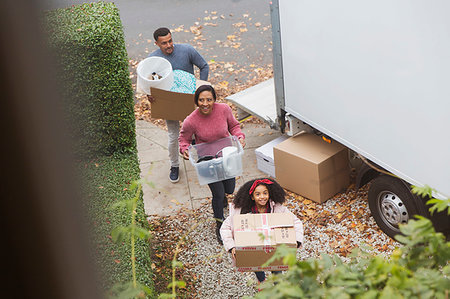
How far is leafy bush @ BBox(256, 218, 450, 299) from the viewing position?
4.34 feet

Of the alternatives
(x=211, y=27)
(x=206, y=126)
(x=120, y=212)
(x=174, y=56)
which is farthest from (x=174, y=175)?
(x=211, y=27)

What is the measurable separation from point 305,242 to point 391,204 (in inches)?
38.7

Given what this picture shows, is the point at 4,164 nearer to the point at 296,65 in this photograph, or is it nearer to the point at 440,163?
the point at 440,163

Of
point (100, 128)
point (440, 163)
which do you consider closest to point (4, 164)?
point (440, 163)

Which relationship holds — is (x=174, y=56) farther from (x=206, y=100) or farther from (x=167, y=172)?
(x=167, y=172)

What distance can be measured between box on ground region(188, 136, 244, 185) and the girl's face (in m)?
0.89

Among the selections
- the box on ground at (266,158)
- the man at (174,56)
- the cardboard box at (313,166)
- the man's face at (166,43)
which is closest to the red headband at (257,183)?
the cardboard box at (313,166)

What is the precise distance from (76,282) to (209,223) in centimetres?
554

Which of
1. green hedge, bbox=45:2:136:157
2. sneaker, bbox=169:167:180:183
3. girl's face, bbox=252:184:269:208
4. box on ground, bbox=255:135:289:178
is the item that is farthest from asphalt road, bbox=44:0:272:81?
girl's face, bbox=252:184:269:208

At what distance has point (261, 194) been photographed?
4.21 m

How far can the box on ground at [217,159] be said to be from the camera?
16.8 feet

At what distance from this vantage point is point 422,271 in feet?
4.77

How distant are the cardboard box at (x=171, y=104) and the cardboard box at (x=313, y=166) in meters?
1.19

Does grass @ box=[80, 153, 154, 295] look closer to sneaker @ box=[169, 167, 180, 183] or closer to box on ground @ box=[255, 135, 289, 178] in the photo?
sneaker @ box=[169, 167, 180, 183]
